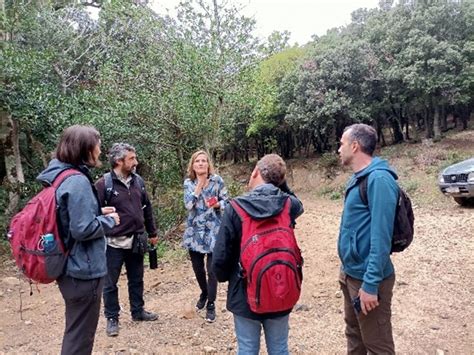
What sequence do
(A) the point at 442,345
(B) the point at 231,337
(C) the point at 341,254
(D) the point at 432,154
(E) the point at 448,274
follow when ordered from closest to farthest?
(C) the point at 341,254, (A) the point at 442,345, (B) the point at 231,337, (E) the point at 448,274, (D) the point at 432,154

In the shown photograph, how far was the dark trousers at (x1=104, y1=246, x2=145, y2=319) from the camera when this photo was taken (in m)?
3.70

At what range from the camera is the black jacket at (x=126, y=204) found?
144 inches

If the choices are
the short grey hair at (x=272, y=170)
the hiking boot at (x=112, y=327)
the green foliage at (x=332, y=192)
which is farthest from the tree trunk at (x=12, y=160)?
the green foliage at (x=332, y=192)

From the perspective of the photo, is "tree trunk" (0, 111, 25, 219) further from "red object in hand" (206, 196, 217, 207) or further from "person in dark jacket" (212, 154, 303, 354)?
"person in dark jacket" (212, 154, 303, 354)

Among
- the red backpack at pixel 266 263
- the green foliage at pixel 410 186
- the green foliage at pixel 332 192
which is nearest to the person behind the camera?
the red backpack at pixel 266 263

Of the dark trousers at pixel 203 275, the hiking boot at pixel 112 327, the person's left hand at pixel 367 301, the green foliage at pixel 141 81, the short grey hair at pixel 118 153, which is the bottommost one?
the hiking boot at pixel 112 327

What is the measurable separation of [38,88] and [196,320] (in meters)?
5.80

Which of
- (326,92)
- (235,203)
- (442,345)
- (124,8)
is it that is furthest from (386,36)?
(235,203)

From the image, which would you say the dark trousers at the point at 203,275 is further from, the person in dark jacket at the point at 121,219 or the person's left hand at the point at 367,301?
the person's left hand at the point at 367,301

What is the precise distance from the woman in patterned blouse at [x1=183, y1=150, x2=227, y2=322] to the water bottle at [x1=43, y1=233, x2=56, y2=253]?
1.70 meters

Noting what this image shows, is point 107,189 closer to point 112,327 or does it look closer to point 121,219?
point 121,219

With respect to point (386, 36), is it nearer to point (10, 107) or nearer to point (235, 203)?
point (10, 107)

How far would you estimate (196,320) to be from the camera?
4.09m

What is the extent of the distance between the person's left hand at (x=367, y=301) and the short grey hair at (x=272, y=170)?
2.57ft
